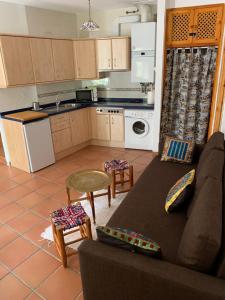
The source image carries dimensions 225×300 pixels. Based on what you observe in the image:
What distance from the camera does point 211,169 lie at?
1895 mm

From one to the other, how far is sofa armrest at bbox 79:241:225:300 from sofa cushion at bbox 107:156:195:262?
0.31m

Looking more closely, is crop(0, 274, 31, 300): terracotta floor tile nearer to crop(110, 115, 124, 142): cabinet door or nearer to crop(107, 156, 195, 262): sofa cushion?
crop(107, 156, 195, 262): sofa cushion

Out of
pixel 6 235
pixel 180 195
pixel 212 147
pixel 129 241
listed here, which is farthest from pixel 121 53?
pixel 129 241

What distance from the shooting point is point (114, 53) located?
178 inches

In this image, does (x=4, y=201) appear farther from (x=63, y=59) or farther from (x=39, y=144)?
(x=63, y=59)

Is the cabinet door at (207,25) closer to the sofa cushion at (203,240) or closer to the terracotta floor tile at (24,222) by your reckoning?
the sofa cushion at (203,240)

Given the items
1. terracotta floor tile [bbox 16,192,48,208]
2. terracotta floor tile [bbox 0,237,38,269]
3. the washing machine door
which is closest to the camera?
terracotta floor tile [bbox 0,237,38,269]

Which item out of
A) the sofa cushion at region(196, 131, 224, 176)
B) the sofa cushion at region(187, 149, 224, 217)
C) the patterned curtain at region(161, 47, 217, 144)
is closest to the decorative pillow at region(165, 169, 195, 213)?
the sofa cushion at region(187, 149, 224, 217)

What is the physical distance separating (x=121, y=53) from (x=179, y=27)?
1191 mm

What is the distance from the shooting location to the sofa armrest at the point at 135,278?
109cm

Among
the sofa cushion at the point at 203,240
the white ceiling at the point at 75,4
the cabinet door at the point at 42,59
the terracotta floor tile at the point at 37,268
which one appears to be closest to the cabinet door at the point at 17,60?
the cabinet door at the point at 42,59

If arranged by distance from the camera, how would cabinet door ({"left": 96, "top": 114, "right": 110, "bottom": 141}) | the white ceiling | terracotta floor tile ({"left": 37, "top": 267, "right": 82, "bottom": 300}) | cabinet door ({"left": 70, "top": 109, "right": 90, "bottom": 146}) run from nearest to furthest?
terracotta floor tile ({"left": 37, "top": 267, "right": 82, "bottom": 300}) < the white ceiling < cabinet door ({"left": 70, "top": 109, "right": 90, "bottom": 146}) < cabinet door ({"left": 96, "top": 114, "right": 110, "bottom": 141})

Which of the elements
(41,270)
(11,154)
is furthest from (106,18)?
(41,270)

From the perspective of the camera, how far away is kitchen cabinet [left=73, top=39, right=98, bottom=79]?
→ 183 inches
